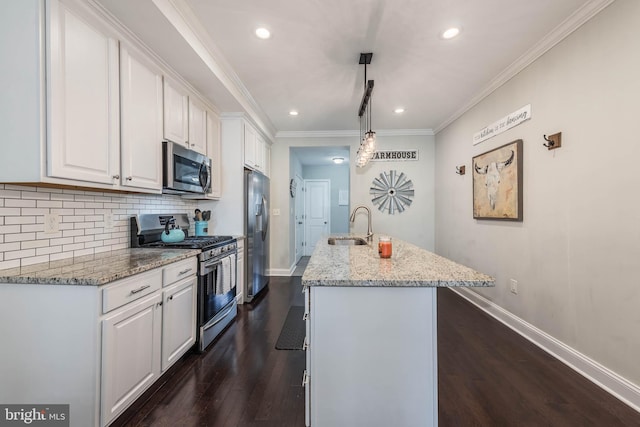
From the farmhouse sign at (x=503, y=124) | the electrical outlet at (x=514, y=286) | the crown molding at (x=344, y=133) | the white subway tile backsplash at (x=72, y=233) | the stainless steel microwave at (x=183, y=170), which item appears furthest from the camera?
the crown molding at (x=344, y=133)

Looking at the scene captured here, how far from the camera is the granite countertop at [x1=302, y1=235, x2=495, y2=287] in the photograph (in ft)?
3.80

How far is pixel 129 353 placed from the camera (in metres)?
1.47

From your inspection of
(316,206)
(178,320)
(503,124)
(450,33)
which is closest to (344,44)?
(450,33)

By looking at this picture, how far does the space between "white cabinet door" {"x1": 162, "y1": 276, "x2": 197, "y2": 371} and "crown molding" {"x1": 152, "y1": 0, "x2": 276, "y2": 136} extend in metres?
1.80

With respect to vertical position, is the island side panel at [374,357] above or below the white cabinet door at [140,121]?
below

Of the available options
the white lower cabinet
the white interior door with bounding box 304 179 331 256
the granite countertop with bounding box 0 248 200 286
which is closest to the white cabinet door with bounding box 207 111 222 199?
the granite countertop with bounding box 0 248 200 286

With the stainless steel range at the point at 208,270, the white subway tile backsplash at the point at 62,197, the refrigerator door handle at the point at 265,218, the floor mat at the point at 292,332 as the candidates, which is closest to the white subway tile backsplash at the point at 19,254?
the white subway tile backsplash at the point at 62,197

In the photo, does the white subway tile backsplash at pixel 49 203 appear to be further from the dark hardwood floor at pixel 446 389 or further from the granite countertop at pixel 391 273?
the granite countertop at pixel 391 273

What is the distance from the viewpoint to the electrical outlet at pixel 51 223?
162cm

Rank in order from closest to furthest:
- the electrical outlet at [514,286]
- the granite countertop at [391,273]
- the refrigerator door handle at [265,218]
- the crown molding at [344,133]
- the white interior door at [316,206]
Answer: the granite countertop at [391,273]
the electrical outlet at [514,286]
the refrigerator door handle at [265,218]
the crown molding at [344,133]
the white interior door at [316,206]

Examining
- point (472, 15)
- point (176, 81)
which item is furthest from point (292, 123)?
point (472, 15)

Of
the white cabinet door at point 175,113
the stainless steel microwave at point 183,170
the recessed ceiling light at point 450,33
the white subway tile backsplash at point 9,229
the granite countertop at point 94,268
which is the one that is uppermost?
the recessed ceiling light at point 450,33

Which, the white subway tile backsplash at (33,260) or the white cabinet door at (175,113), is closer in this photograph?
the white subway tile backsplash at (33,260)

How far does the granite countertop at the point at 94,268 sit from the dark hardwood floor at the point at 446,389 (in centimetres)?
82
